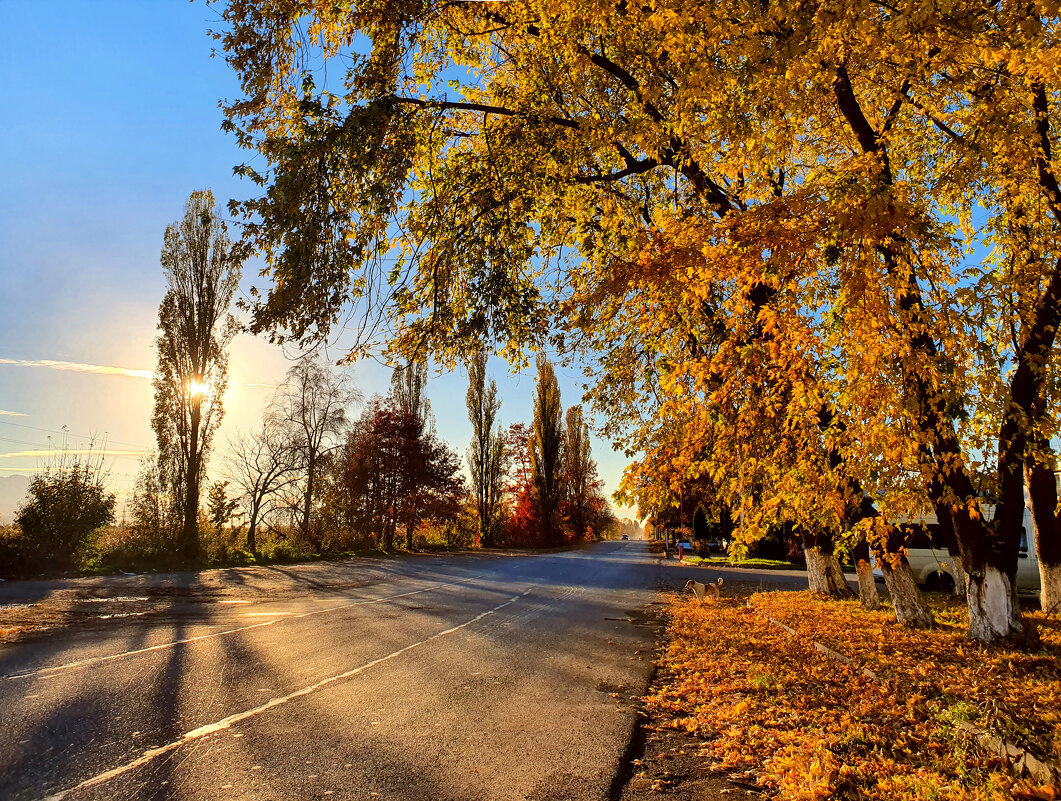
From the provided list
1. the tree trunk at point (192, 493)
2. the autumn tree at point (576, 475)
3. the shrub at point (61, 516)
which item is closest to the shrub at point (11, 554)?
the shrub at point (61, 516)

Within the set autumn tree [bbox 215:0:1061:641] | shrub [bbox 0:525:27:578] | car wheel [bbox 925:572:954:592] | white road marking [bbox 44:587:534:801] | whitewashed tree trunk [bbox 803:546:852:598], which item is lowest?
car wheel [bbox 925:572:954:592]

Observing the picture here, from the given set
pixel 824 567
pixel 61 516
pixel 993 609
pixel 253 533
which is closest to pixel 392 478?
pixel 253 533

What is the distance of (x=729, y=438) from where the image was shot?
9.18 m

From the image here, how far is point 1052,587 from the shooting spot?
36.9 feet

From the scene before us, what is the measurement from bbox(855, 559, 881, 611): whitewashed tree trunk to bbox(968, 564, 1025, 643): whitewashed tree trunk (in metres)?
3.82

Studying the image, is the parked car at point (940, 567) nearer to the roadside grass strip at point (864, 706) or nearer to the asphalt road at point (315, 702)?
the roadside grass strip at point (864, 706)

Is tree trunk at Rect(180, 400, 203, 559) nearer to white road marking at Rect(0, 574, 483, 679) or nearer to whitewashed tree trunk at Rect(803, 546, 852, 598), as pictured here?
white road marking at Rect(0, 574, 483, 679)

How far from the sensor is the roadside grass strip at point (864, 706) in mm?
4109

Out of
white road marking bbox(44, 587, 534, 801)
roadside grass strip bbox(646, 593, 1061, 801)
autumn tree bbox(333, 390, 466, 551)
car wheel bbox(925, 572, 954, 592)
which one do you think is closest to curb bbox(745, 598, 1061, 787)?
roadside grass strip bbox(646, 593, 1061, 801)

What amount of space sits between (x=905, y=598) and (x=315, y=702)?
9.58 metres

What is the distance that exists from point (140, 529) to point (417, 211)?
18966mm

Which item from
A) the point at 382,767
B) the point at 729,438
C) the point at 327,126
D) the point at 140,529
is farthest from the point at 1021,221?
the point at 140,529

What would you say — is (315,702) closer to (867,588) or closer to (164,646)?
(164,646)

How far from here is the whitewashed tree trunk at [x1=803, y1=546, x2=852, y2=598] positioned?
14859 millimetres
